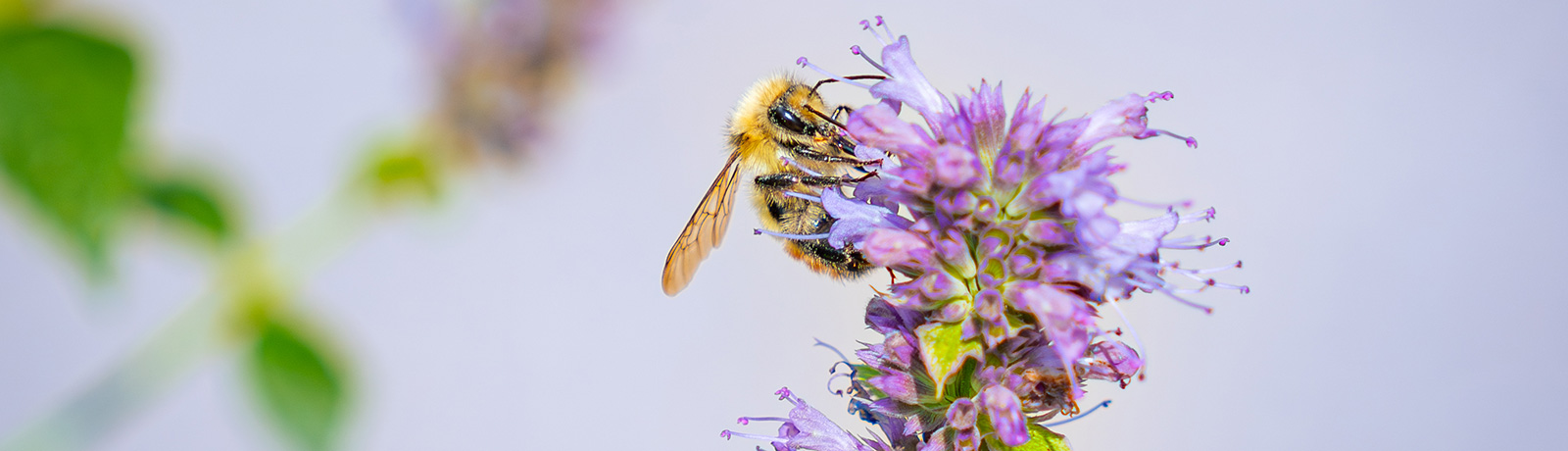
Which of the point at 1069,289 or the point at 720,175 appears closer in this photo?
the point at 1069,289

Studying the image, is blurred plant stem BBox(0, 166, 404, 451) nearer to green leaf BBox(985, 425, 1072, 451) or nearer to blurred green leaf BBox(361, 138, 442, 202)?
blurred green leaf BBox(361, 138, 442, 202)

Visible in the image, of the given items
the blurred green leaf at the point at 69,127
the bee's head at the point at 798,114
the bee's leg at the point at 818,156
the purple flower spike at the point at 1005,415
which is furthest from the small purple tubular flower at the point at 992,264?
the blurred green leaf at the point at 69,127

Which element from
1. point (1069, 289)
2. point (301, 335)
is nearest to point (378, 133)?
point (301, 335)

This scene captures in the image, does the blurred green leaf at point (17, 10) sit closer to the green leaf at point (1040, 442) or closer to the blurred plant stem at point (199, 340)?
the blurred plant stem at point (199, 340)

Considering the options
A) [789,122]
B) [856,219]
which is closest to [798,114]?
[789,122]

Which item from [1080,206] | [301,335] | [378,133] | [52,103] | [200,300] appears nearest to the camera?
[52,103]

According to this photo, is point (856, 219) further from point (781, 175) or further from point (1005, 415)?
point (781, 175)

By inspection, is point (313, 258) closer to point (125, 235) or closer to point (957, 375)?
point (125, 235)
